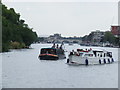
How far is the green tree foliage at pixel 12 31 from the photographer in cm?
12731

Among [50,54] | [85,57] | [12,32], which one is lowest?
[50,54]

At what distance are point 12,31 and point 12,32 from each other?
3.13 feet

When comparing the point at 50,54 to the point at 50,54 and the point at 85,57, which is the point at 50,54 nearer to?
the point at 50,54

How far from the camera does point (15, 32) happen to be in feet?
522

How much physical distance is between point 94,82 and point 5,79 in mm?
10481

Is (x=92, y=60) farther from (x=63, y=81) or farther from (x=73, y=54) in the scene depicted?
(x=63, y=81)

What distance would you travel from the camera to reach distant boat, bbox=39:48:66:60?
90.8m

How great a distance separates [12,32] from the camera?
5659 inches

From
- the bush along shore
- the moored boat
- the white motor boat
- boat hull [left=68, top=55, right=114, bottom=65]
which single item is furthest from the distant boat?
the bush along shore

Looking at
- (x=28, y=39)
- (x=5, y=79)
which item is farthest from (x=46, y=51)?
(x=28, y=39)

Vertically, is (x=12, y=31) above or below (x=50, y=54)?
above

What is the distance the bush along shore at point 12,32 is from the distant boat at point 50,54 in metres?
30.6

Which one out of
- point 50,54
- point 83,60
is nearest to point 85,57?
point 83,60

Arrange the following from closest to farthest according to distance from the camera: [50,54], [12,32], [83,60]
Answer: [83,60], [50,54], [12,32]
